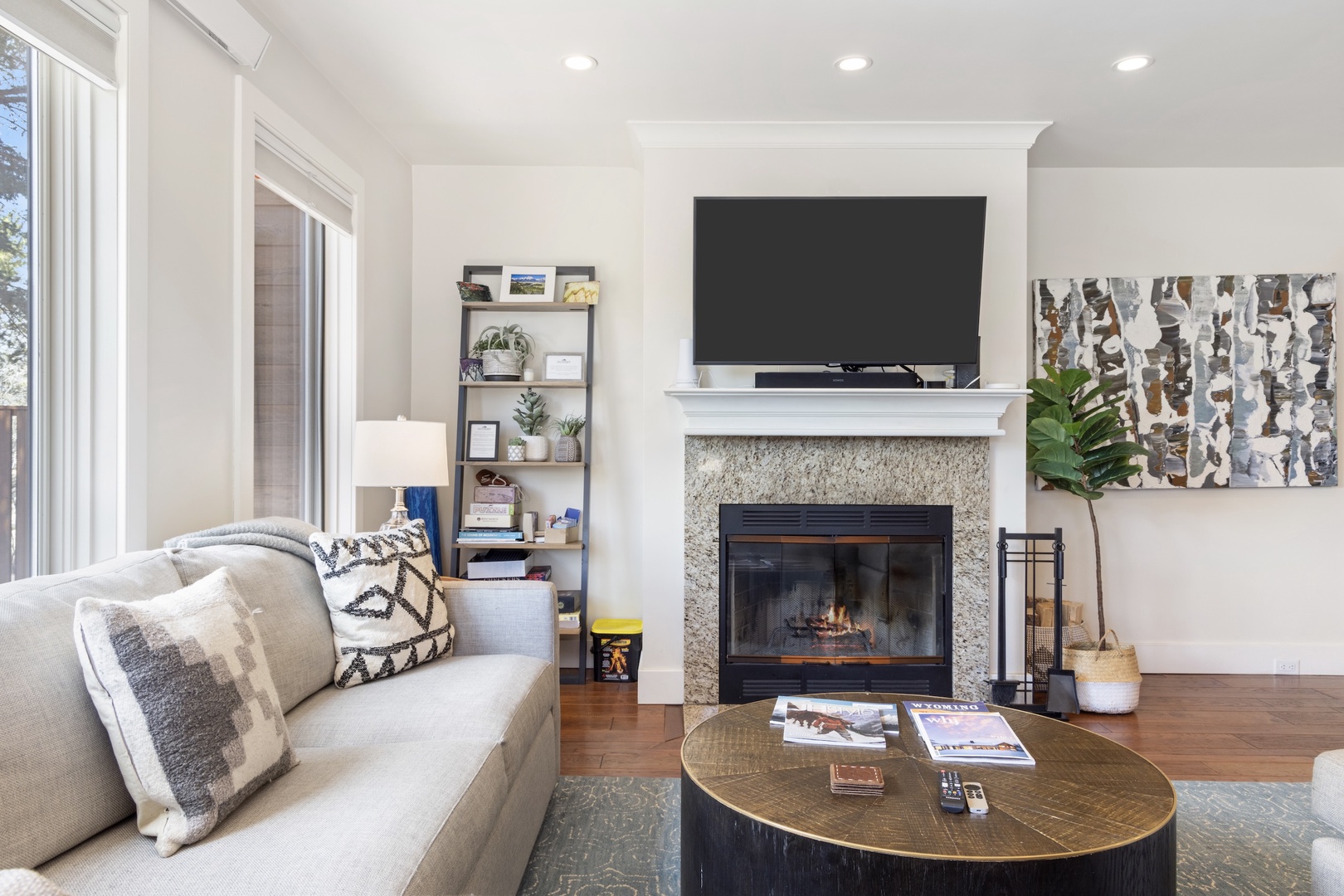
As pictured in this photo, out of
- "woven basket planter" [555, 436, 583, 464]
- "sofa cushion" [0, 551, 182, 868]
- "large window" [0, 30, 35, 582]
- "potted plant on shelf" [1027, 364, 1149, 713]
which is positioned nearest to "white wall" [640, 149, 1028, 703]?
"potted plant on shelf" [1027, 364, 1149, 713]

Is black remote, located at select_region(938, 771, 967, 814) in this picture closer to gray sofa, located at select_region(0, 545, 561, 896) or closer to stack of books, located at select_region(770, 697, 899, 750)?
stack of books, located at select_region(770, 697, 899, 750)

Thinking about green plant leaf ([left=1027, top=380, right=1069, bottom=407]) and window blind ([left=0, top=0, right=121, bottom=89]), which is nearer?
window blind ([left=0, top=0, right=121, bottom=89])

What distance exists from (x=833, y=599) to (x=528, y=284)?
2.10 meters

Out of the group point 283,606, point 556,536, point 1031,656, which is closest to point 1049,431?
point 1031,656

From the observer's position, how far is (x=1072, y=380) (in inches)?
134

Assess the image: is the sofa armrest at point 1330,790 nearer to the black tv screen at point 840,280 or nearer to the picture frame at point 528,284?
the black tv screen at point 840,280

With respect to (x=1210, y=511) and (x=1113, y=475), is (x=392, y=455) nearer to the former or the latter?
(x=1113, y=475)

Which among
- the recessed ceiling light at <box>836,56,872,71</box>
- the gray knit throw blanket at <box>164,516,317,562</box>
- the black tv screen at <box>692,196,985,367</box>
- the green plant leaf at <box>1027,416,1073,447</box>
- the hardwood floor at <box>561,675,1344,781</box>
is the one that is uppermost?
the recessed ceiling light at <box>836,56,872,71</box>

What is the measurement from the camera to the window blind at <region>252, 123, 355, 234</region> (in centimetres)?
257

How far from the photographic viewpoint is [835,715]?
1.91 m

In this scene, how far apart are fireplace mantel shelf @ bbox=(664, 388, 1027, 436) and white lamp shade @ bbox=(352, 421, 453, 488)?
1.00m

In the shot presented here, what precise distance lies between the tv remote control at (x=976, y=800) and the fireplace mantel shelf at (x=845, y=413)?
6.20 ft

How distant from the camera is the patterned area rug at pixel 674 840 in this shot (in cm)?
196

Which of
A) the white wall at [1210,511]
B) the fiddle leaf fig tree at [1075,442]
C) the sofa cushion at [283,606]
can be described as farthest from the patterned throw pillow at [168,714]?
the white wall at [1210,511]
